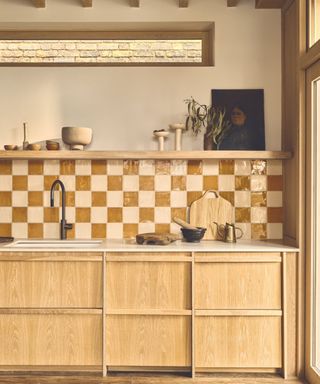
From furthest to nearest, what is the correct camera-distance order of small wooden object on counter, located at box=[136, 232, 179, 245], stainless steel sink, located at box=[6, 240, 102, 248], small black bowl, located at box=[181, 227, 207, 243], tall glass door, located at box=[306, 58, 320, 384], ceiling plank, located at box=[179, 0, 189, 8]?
ceiling plank, located at box=[179, 0, 189, 8] < stainless steel sink, located at box=[6, 240, 102, 248] < small black bowl, located at box=[181, 227, 207, 243] < small wooden object on counter, located at box=[136, 232, 179, 245] < tall glass door, located at box=[306, 58, 320, 384]

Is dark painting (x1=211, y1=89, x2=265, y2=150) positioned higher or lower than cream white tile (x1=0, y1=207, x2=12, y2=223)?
higher

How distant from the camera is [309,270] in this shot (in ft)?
8.88

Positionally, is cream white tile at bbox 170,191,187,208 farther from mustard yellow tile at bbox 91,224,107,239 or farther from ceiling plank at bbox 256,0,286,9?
ceiling plank at bbox 256,0,286,9

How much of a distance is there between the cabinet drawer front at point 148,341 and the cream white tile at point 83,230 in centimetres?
76

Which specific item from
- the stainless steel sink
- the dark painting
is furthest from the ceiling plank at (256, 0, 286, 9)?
the stainless steel sink

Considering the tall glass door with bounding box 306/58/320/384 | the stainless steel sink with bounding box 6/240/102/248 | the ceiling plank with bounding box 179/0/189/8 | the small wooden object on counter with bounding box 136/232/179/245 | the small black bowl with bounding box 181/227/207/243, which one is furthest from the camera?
the ceiling plank with bounding box 179/0/189/8

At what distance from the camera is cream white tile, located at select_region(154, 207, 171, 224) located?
3.29 metres

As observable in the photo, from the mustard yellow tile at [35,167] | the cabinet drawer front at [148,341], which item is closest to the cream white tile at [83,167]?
the mustard yellow tile at [35,167]

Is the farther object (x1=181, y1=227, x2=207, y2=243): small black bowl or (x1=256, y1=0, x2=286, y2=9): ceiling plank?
(x1=256, y1=0, x2=286, y2=9): ceiling plank

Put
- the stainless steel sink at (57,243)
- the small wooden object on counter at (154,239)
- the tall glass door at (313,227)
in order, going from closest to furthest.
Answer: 1. the tall glass door at (313,227)
2. the small wooden object on counter at (154,239)
3. the stainless steel sink at (57,243)

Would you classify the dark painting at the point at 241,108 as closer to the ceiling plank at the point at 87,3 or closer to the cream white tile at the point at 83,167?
the cream white tile at the point at 83,167

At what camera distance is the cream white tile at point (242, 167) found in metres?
3.29

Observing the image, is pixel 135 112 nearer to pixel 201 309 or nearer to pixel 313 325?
pixel 201 309

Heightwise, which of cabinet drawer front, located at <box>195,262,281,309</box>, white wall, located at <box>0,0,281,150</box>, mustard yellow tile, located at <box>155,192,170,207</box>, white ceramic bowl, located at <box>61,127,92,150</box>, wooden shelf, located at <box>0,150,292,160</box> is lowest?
cabinet drawer front, located at <box>195,262,281,309</box>
